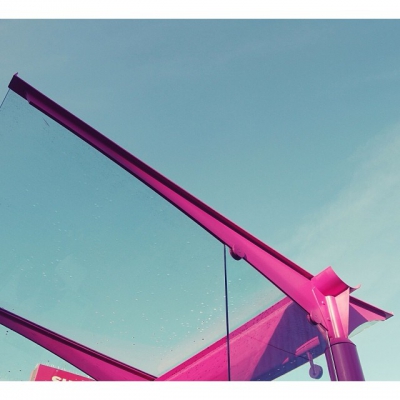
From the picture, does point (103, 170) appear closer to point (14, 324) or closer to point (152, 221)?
point (152, 221)

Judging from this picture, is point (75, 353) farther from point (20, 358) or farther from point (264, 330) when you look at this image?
point (264, 330)

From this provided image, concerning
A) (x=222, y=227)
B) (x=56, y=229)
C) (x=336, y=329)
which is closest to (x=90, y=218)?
(x=56, y=229)

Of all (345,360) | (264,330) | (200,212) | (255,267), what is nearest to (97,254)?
(200,212)

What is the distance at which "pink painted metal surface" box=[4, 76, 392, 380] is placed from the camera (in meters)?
3.87

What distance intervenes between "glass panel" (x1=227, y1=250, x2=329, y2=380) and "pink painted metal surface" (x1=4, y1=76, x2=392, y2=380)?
0.01 m

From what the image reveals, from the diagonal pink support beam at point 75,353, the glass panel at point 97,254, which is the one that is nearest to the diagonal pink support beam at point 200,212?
the glass panel at point 97,254

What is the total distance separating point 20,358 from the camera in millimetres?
5133

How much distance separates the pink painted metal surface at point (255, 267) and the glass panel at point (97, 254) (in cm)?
12

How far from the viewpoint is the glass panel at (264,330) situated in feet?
12.6

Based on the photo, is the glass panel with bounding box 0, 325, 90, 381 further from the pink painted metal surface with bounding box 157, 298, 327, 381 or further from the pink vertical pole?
the pink vertical pole

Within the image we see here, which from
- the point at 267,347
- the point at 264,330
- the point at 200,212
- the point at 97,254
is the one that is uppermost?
the point at 97,254

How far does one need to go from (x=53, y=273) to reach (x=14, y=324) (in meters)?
1.02

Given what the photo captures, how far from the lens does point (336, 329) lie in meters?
4.16

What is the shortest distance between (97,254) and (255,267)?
1.83 metres
